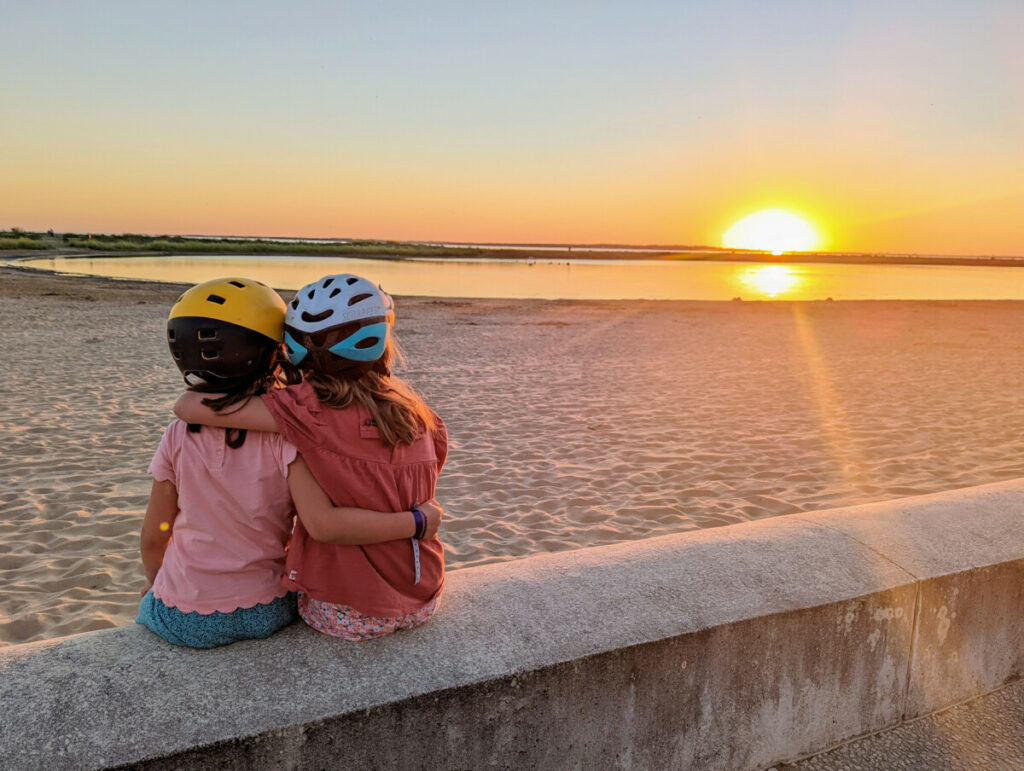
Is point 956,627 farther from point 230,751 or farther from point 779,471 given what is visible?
point 779,471

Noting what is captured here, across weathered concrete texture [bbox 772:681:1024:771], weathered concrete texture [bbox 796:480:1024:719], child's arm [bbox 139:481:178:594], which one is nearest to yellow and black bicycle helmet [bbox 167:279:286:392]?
child's arm [bbox 139:481:178:594]

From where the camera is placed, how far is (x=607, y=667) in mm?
2219

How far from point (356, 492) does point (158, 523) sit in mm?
644

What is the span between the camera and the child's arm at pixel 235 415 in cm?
216

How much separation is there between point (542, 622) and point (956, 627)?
158 centimetres

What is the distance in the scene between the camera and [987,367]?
41.1 ft

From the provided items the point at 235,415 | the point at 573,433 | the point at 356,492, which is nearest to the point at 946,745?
the point at 356,492

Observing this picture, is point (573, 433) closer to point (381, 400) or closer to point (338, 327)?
point (381, 400)

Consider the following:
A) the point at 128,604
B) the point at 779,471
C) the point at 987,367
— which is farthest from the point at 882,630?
the point at 987,367

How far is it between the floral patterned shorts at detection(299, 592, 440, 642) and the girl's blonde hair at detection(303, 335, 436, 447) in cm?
51

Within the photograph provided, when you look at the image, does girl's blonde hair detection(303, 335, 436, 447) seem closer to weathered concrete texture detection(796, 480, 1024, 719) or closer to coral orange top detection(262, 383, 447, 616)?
coral orange top detection(262, 383, 447, 616)

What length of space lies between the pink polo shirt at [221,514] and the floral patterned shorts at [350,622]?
0.45 ft

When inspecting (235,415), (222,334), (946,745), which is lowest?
(946,745)

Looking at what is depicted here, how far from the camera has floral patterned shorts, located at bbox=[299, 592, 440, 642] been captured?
223cm
